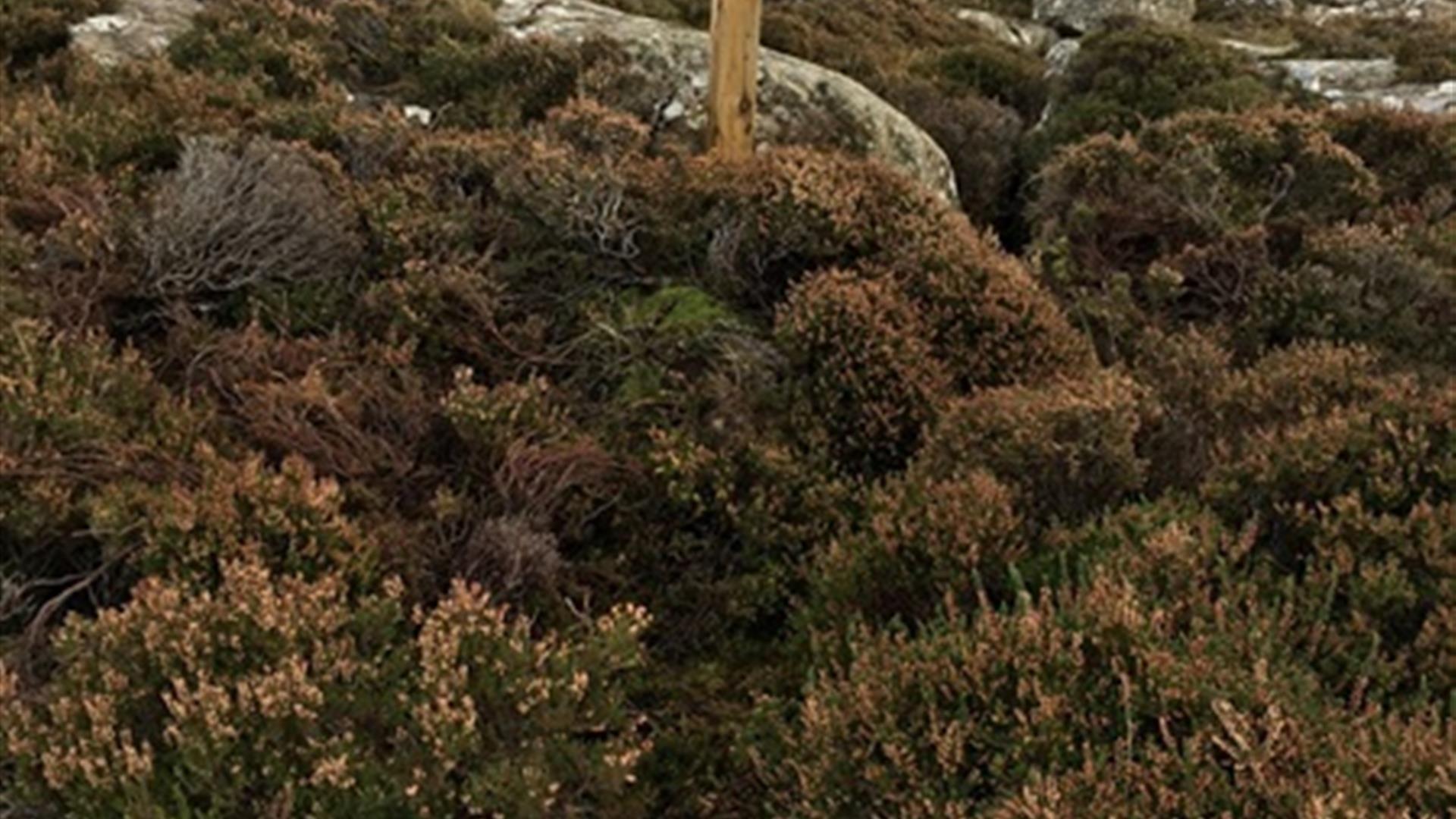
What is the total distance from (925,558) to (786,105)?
7371mm

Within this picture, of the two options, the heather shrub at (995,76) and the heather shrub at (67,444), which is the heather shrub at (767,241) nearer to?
the heather shrub at (67,444)

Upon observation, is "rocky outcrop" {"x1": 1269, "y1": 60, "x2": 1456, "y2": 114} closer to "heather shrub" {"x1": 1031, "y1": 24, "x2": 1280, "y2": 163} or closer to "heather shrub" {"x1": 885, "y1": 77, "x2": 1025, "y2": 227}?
"heather shrub" {"x1": 1031, "y1": 24, "x2": 1280, "y2": 163}

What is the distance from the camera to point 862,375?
6.16 meters

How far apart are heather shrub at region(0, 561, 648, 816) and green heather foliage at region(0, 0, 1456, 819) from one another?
2cm

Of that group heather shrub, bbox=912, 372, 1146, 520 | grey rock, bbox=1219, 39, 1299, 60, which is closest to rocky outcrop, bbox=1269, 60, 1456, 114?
grey rock, bbox=1219, 39, 1299, 60

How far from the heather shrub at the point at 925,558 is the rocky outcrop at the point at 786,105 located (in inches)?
255

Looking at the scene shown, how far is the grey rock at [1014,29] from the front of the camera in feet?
83.9

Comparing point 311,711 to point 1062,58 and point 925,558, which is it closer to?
point 925,558

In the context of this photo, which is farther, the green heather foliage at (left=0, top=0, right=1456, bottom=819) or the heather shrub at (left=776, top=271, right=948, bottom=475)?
the heather shrub at (left=776, top=271, right=948, bottom=475)

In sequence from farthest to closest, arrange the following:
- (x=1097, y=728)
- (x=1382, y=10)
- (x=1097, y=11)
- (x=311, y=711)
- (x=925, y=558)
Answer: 1. (x=1382, y=10)
2. (x=1097, y=11)
3. (x=925, y=558)
4. (x=311, y=711)
5. (x=1097, y=728)

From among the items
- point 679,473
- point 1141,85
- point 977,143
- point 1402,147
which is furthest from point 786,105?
point 679,473

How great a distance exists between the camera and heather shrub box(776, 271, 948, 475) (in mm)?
6082

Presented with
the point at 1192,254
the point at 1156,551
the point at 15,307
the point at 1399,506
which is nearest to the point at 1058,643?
the point at 1156,551

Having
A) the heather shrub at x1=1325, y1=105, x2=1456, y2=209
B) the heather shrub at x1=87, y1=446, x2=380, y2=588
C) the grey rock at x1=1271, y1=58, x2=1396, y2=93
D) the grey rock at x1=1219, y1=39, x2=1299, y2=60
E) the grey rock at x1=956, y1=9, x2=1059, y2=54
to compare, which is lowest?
the grey rock at x1=956, y1=9, x2=1059, y2=54
